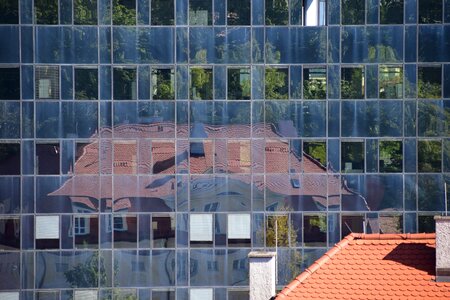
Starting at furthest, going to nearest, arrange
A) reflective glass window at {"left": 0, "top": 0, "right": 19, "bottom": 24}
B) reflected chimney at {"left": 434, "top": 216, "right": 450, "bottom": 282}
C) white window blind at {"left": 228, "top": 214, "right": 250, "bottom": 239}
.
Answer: white window blind at {"left": 228, "top": 214, "right": 250, "bottom": 239} < reflective glass window at {"left": 0, "top": 0, "right": 19, "bottom": 24} < reflected chimney at {"left": 434, "top": 216, "right": 450, "bottom": 282}

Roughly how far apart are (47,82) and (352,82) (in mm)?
11825

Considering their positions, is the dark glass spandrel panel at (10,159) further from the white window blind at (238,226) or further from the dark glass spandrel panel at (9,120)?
the white window blind at (238,226)

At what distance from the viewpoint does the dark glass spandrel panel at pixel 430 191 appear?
54.5m

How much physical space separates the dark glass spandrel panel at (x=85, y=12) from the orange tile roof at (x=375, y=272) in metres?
22.9

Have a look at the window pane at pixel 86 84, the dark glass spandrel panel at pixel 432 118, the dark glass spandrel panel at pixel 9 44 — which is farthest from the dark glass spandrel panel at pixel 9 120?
the dark glass spandrel panel at pixel 432 118

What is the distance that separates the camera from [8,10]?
53781mm

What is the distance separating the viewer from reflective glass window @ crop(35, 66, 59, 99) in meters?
54.0

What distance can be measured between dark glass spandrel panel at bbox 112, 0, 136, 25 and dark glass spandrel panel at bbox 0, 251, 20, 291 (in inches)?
389

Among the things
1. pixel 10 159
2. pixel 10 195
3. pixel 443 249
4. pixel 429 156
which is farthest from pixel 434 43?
pixel 443 249

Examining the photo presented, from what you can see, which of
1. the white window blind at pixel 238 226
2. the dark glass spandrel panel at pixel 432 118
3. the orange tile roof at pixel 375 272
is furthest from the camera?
the dark glass spandrel panel at pixel 432 118

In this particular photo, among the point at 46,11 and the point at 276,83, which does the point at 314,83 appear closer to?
the point at 276,83

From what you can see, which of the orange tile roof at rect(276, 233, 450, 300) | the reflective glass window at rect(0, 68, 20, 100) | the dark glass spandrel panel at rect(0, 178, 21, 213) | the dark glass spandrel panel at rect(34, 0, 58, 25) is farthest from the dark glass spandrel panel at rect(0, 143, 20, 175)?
the orange tile roof at rect(276, 233, 450, 300)

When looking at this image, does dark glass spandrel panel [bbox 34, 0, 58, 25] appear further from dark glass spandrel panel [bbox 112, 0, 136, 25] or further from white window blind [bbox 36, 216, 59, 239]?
white window blind [bbox 36, 216, 59, 239]

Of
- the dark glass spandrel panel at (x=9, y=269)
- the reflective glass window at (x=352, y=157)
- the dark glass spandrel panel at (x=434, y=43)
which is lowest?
the dark glass spandrel panel at (x=9, y=269)
